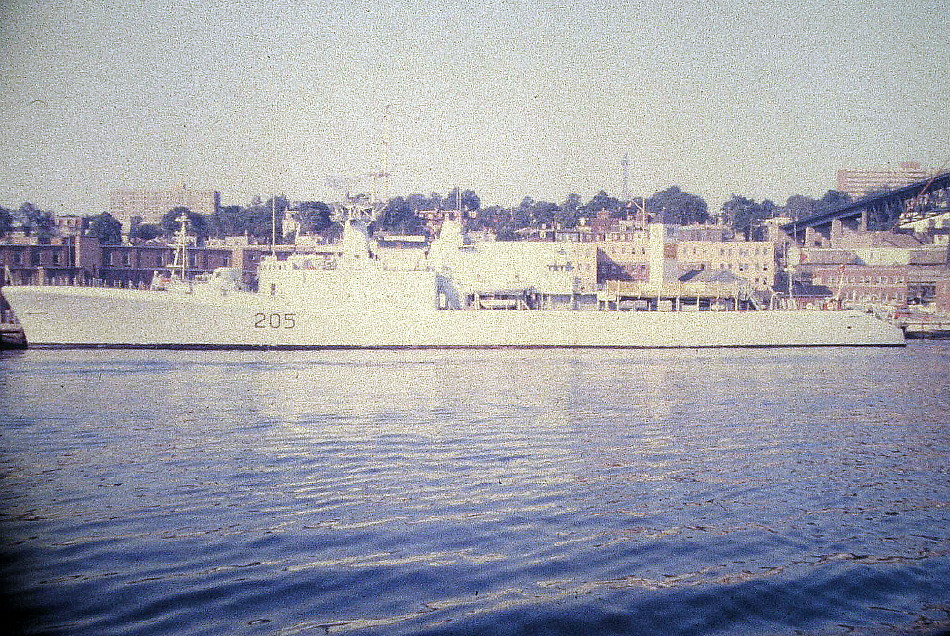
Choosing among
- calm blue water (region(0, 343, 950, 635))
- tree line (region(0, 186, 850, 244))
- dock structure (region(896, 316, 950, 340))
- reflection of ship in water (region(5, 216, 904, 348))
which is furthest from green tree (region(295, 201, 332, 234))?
calm blue water (region(0, 343, 950, 635))

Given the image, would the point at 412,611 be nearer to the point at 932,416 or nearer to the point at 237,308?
the point at 932,416

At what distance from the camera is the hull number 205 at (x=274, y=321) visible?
29075mm

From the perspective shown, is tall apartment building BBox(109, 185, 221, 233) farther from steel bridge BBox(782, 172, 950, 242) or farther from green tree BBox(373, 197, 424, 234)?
steel bridge BBox(782, 172, 950, 242)

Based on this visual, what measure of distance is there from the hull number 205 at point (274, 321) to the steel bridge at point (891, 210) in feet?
76.3

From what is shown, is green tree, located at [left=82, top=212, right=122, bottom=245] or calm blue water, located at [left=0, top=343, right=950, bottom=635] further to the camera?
green tree, located at [left=82, top=212, right=122, bottom=245]

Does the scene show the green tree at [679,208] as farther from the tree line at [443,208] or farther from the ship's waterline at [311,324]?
the ship's waterline at [311,324]

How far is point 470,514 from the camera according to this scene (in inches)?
299

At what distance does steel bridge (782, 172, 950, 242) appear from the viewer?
34062 mm

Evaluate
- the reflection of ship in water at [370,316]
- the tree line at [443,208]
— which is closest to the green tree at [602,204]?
the tree line at [443,208]

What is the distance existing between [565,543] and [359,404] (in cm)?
877

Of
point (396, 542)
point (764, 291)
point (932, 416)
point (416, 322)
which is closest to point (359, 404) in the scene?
point (396, 542)

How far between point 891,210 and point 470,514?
49.7m

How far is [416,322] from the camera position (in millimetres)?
30203

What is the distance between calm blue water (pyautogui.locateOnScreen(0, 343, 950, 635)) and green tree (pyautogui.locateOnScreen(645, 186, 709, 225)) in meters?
66.1
